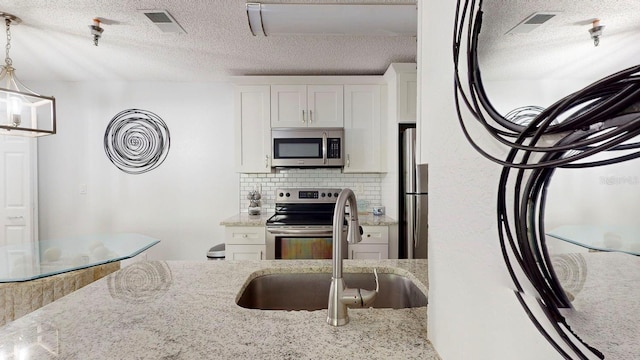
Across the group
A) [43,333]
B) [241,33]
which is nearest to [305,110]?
[241,33]

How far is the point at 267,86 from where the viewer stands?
11.4 ft

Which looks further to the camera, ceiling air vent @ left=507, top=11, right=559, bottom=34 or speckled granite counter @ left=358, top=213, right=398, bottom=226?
speckled granite counter @ left=358, top=213, right=398, bottom=226

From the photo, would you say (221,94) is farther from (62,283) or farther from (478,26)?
(478,26)

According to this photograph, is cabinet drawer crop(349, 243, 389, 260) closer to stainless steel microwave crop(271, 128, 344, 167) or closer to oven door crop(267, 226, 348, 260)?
oven door crop(267, 226, 348, 260)

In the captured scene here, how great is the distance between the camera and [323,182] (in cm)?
379

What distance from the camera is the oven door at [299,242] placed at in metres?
3.05

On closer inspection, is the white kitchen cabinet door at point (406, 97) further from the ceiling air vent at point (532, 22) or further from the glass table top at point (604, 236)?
the glass table top at point (604, 236)

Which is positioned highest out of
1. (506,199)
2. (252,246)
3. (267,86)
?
(267,86)

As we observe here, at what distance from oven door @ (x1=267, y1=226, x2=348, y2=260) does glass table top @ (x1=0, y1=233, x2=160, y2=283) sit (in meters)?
1.15

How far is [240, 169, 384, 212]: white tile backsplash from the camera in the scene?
12.4 ft

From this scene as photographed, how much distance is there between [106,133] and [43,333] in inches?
143

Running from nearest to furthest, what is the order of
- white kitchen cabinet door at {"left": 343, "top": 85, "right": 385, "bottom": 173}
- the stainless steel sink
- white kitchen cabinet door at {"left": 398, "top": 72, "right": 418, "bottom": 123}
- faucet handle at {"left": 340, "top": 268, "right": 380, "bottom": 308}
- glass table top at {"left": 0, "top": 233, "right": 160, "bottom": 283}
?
faucet handle at {"left": 340, "top": 268, "right": 380, "bottom": 308} < the stainless steel sink < glass table top at {"left": 0, "top": 233, "right": 160, "bottom": 283} < white kitchen cabinet door at {"left": 398, "top": 72, "right": 418, "bottom": 123} < white kitchen cabinet door at {"left": 343, "top": 85, "right": 385, "bottom": 173}

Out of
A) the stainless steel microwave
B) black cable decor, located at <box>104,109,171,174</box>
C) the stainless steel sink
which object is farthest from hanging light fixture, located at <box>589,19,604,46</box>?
black cable decor, located at <box>104,109,171,174</box>

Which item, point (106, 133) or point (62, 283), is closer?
point (62, 283)
